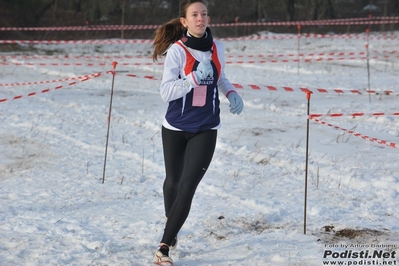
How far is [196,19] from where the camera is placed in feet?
14.9

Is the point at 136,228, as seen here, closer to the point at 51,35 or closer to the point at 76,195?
the point at 76,195

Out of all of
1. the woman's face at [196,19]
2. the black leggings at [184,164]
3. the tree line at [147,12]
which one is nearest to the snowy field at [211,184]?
the black leggings at [184,164]

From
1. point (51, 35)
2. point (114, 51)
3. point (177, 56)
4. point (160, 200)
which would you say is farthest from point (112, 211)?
point (51, 35)

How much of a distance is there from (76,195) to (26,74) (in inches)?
437

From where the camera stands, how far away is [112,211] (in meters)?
6.13

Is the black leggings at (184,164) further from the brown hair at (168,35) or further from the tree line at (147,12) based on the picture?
the tree line at (147,12)

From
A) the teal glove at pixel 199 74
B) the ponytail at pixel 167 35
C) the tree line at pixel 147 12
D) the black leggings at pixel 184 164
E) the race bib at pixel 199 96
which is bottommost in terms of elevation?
the black leggings at pixel 184 164

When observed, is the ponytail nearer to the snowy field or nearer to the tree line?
the snowy field

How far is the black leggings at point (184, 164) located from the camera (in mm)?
4570

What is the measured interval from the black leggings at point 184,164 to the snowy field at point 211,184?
389 millimetres

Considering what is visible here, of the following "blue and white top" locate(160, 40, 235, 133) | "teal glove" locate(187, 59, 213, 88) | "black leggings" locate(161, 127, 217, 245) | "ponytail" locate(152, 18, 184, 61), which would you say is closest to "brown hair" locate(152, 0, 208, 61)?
"ponytail" locate(152, 18, 184, 61)

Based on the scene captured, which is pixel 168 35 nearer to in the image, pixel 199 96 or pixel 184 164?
pixel 199 96

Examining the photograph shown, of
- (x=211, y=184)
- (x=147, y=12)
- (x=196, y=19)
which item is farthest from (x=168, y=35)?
(x=147, y=12)

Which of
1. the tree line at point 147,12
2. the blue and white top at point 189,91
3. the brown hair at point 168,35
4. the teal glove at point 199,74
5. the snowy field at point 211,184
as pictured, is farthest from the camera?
the tree line at point 147,12
